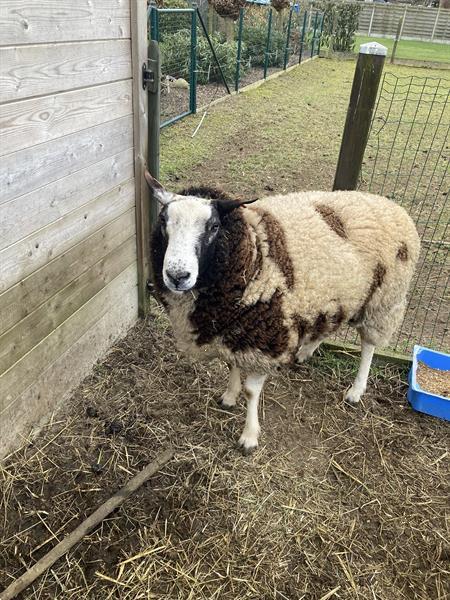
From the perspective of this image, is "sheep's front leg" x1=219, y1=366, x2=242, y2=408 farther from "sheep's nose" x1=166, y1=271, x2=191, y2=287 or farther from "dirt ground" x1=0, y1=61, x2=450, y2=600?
"sheep's nose" x1=166, y1=271, x2=191, y2=287

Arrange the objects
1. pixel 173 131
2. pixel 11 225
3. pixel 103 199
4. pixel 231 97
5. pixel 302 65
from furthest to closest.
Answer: pixel 302 65
pixel 231 97
pixel 173 131
pixel 103 199
pixel 11 225

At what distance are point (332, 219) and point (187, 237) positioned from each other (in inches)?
37.0

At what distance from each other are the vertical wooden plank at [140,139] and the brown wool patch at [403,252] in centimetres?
170

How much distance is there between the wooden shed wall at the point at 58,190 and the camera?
79.4 inches

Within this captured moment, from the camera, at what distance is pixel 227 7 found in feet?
47.8

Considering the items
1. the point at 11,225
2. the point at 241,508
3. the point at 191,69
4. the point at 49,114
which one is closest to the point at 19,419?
the point at 11,225

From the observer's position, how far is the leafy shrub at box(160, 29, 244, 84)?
9.15m

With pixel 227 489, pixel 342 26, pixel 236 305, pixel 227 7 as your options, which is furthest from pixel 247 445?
pixel 342 26

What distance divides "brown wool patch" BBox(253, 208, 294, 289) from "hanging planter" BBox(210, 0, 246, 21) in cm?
1466

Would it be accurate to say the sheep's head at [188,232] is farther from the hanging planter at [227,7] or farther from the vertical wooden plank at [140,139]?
the hanging planter at [227,7]

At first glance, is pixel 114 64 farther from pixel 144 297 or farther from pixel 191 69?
pixel 191 69

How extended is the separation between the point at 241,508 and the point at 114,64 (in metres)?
2.50

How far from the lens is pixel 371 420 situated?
9.95 ft

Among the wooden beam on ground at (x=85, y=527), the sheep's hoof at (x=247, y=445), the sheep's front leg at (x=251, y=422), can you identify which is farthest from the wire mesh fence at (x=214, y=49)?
the wooden beam on ground at (x=85, y=527)
